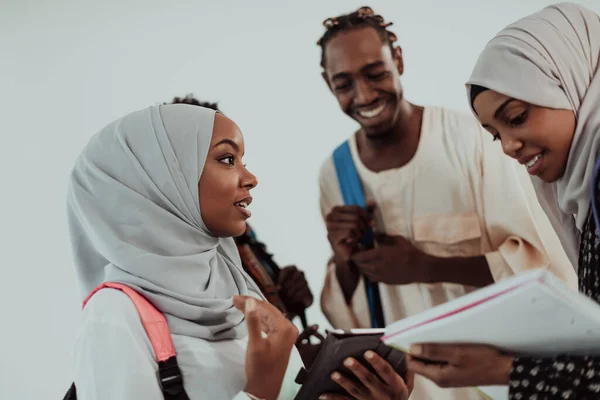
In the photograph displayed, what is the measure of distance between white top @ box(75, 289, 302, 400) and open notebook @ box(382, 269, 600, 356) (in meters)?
0.40

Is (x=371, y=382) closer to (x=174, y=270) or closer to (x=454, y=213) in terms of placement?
(x=174, y=270)

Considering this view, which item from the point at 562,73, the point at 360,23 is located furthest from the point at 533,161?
the point at 360,23

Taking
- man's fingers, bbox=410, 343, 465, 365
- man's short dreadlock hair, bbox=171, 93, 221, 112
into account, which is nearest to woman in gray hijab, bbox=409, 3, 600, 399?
man's fingers, bbox=410, 343, 465, 365

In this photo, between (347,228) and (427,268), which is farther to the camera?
(347,228)

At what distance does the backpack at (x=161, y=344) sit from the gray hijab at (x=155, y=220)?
32 mm

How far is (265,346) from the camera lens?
52.2 inches

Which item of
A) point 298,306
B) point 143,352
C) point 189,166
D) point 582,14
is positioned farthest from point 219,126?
point 298,306

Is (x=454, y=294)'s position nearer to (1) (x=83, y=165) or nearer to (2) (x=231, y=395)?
(2) (x=231, y=395)

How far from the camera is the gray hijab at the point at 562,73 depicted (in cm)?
151

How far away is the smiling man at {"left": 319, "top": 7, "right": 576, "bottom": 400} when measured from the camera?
235cm

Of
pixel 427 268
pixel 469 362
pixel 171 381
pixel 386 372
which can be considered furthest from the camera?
pixel 427 268

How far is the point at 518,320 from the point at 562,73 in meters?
0.71

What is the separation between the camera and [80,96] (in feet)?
9.40

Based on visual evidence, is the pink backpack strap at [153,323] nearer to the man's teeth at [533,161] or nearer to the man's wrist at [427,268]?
the man's teeth at [533,161]
